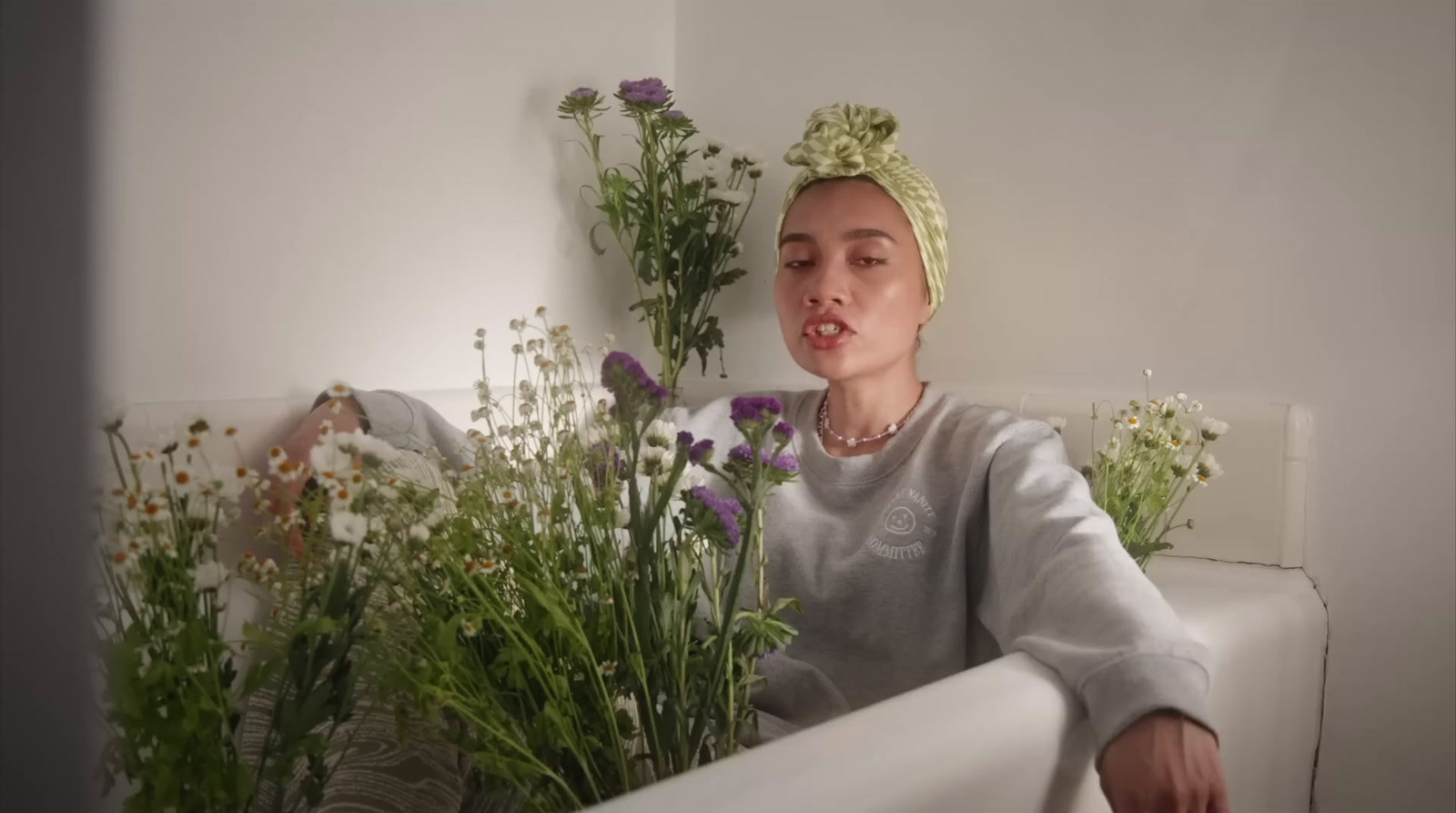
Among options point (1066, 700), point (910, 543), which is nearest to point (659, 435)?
point (1066, 700)

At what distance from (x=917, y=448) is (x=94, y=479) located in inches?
49.6

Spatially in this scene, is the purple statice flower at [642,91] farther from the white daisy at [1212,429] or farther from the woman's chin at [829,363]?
the white daisy at [1212,429]

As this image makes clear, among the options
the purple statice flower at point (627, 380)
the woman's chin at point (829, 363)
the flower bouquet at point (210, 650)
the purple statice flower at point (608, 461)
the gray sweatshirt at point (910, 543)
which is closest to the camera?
the flower bouquet at point (210, 650)

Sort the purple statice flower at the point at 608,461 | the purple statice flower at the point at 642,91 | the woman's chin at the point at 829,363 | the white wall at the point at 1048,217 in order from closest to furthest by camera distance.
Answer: the purple statice flower at the point at 608,461 < the white wall at the point at 1048,217 < the woman's chin at the point at 829,363 < the purple statice flower at the point at 642,91

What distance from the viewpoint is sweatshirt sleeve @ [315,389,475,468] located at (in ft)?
4.22

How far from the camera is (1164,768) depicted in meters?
0.76

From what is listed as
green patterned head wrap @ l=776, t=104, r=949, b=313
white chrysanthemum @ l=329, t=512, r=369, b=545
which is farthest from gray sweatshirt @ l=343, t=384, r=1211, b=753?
white chrysanthemum @ l=329, t=512, r=369, b=545

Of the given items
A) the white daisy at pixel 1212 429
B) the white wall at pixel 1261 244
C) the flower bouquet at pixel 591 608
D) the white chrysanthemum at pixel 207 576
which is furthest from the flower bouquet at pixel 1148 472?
the white chrysanthemum at pixel 207 576

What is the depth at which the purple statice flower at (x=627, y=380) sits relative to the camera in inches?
27.6

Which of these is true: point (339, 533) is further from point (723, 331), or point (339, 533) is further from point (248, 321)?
point (723, 331)

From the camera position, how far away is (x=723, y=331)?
205cm

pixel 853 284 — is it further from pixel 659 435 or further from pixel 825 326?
pixel 659 435

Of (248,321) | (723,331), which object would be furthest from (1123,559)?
(723,331)

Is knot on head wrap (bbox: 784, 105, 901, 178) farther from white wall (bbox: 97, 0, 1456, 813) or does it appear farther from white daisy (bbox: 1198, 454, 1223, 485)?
white daisy (bbox: 1198, 454, 1223, 485)
